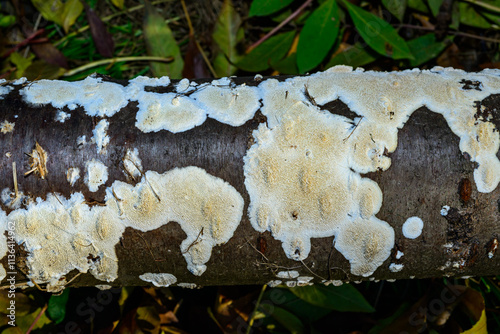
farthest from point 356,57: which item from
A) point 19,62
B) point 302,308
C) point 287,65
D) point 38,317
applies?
point 38,317

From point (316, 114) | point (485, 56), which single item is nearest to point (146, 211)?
point (316, 114)

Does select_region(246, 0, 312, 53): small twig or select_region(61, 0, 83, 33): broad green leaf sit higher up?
select_region(61, 0, 83, 33): broad green leaf

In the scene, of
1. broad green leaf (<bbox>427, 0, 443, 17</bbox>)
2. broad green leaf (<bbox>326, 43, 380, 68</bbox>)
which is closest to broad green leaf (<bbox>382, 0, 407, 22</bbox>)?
broad green leaf (<bbox>427, 0, 443, 17</bbox>)

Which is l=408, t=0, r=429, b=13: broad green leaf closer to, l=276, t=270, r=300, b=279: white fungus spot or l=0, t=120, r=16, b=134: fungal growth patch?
l=276, t=270, r=300, b=279: white fungus spot

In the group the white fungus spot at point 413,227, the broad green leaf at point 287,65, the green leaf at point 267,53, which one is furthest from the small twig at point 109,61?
the white fungus spot at point 413,227

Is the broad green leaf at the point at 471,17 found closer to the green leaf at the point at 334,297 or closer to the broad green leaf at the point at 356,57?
the broad green leaf at the point at 356,57

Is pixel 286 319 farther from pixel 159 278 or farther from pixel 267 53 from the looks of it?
pixel 267 53
